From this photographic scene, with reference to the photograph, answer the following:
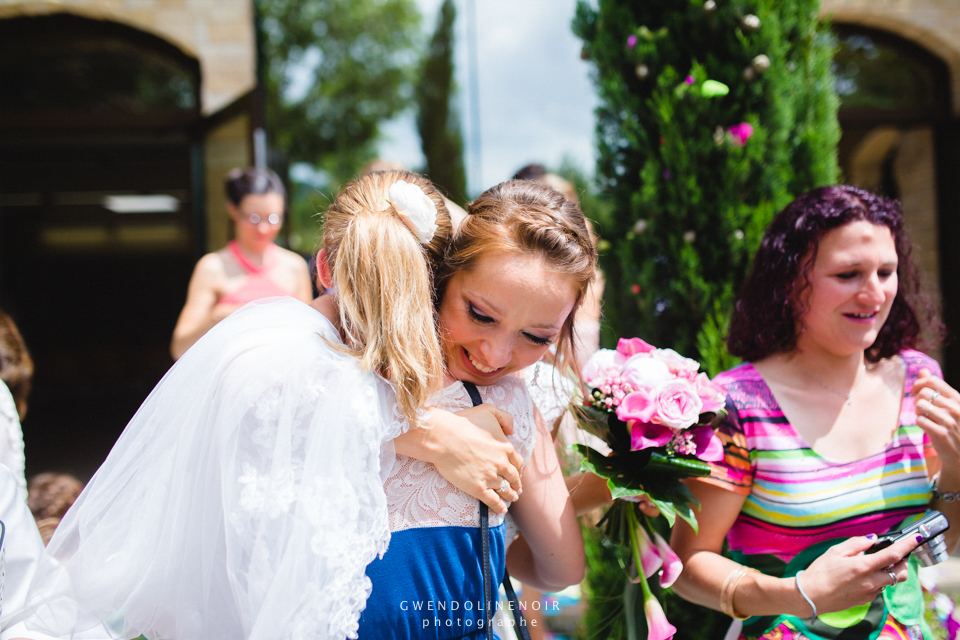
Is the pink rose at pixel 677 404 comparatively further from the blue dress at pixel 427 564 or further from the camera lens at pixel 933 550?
the camera lens at pixel 933 550

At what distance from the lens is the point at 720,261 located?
103 inches

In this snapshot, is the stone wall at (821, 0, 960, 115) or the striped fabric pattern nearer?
the striped fabric pattern

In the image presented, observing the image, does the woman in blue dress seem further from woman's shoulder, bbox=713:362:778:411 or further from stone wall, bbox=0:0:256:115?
stone wall, bbox=0:0:256:115

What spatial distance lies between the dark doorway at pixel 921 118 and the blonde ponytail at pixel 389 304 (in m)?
6.53

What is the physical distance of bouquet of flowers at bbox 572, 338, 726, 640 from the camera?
1.63 metres

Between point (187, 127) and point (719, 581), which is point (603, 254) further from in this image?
point (187, 127)

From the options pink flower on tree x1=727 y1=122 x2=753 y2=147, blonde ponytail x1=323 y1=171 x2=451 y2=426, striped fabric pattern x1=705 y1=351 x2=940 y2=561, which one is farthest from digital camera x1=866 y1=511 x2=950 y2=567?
pink flower on tree x1=727 y1=122 x2=753 y2=147

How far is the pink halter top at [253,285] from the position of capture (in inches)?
148

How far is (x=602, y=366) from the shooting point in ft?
5.80

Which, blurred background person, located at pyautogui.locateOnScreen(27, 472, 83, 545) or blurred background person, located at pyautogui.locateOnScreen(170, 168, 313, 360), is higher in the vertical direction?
blurred background person, located at pyautogui.locateOnScreen(170, 168, 313, 360)

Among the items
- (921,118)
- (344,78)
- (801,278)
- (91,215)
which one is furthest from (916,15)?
(91,215)

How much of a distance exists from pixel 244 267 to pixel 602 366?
8.79ft

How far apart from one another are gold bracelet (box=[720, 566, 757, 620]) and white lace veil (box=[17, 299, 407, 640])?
0.92m

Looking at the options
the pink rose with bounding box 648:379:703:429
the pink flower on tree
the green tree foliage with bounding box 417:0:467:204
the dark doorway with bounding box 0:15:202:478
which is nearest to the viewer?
the pink rose with bounding box 648:379:703:429
